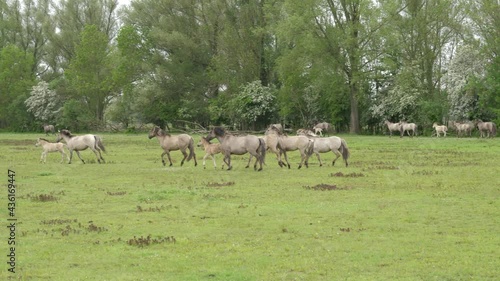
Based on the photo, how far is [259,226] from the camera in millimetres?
13953

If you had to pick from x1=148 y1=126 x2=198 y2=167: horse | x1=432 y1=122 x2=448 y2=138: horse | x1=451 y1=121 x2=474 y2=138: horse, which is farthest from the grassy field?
x1=451 y1=121 x2=474 y2=138: horse

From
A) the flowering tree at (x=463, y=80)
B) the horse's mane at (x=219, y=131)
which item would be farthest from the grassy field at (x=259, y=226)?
the flowering tree at (x=463, y=80)

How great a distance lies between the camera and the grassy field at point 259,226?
414 inches

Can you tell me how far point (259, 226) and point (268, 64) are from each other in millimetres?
59716

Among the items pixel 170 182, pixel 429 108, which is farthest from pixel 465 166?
pixel 429 108

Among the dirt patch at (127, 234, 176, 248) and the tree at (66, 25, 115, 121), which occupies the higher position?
the tree at (66, 25, 115, 121)

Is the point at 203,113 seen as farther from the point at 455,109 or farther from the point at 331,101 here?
the point at 455,109

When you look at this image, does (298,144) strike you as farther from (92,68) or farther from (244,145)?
(92,68)

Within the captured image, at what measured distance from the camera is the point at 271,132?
95.2ft

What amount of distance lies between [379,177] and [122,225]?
38.8ft

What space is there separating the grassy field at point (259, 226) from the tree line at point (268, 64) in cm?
3756

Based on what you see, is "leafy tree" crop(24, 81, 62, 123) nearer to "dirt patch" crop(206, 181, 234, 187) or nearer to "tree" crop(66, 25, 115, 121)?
"tree" crop(66, 25, 115, 121)

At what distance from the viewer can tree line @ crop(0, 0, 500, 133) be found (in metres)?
61.2

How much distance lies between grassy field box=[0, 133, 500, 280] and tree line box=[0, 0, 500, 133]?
37.6 m
